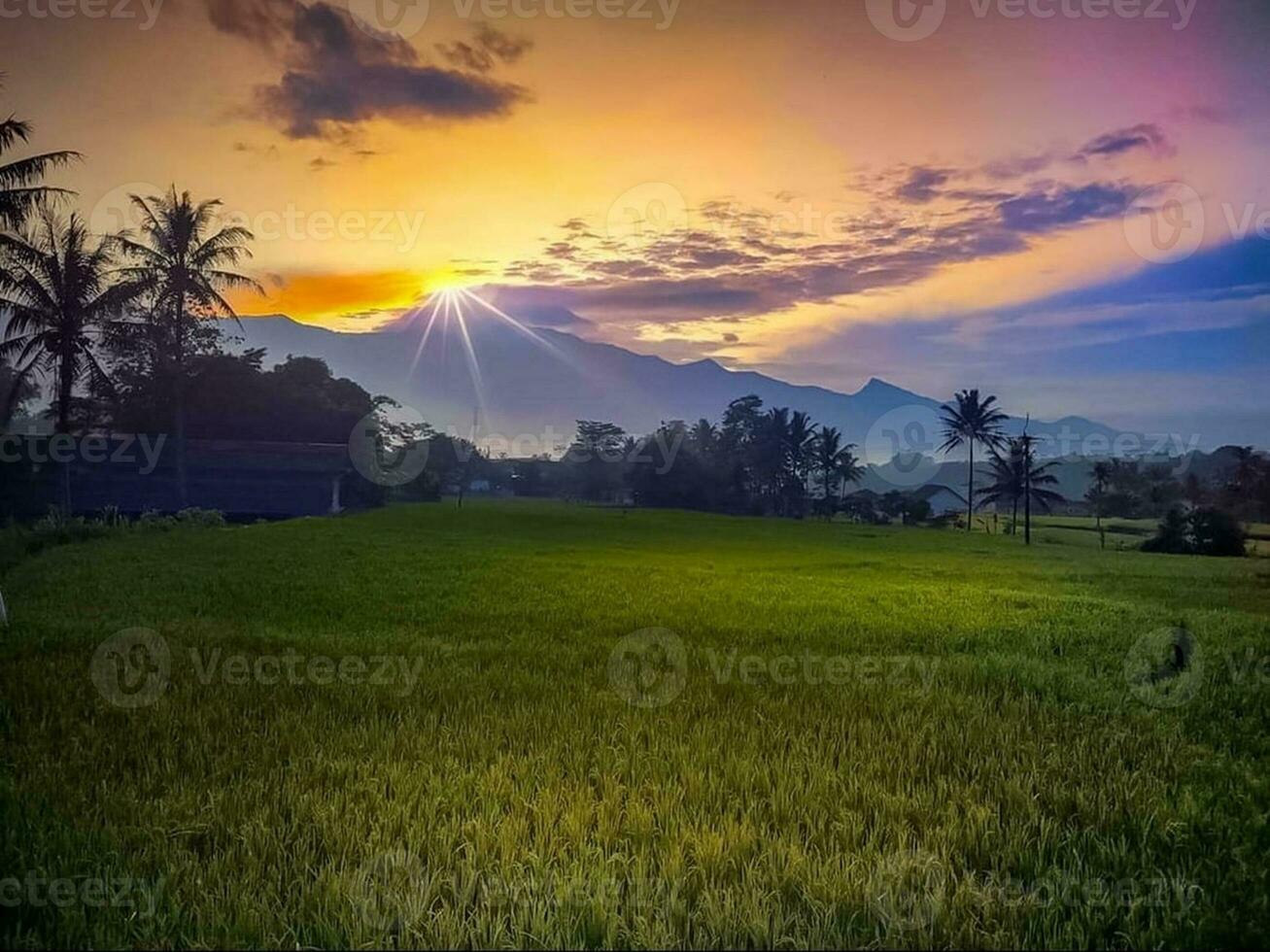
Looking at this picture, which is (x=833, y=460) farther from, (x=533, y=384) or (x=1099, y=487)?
(x=533, y=384)

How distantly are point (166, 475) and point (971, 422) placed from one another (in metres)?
24.7

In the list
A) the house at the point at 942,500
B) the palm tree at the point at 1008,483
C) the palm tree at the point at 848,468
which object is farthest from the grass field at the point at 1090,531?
the palm tree at the point at 848,468

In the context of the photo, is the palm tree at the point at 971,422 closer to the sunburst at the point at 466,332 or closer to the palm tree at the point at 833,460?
the palm tree at the point at 833,460

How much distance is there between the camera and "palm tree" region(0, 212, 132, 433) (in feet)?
70.6

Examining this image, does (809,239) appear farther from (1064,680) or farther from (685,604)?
(1064,680)

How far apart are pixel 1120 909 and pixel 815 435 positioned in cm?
3438

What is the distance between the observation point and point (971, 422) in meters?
22.8

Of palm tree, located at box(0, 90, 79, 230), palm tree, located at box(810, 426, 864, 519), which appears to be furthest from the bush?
palm tree, located at box(0, 90, 79, 230)

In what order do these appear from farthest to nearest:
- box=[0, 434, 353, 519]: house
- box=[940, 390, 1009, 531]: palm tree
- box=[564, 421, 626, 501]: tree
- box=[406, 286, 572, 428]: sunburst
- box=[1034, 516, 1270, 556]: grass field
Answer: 1. box=[564, 421, 626, 501]: tree
2. box=[406, 286, 572, 428]: sunburst
3. box=[940, 390, 1009, 531]: palm tree
4. box=[0, 434, 353, 519]: house
5. box=[1034, 516, 1270, 556]: grass field

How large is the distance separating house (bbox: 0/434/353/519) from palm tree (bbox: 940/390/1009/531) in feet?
66.0

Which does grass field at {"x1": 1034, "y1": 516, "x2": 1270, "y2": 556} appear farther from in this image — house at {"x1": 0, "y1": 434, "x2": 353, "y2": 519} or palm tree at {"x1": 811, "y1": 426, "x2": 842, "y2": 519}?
house at {"x1": 0, "y1": 434, "x2": 353, "y2": 519}

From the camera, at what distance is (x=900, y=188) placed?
14.2m

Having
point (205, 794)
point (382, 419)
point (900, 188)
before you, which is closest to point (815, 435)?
point (382, 419)

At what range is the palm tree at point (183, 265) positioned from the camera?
26625 mm
